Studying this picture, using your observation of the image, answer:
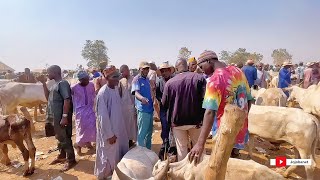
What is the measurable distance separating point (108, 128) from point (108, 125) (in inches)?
2.0

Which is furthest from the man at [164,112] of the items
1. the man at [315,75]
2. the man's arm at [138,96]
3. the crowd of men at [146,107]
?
the man at [315,75]

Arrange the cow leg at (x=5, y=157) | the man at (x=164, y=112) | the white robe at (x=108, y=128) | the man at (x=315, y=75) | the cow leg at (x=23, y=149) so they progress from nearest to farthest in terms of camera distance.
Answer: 1. the white robe at (x=108, y=128)
2. the man at (x=164, y=112)
3. the cow leg at (x=23, y=149)
4. the cow leg at (x=5, y=157)
5. the man at (x=315, y=75)

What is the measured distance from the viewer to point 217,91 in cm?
312

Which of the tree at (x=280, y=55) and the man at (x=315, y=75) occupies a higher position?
the tree at (x=280, y=55)

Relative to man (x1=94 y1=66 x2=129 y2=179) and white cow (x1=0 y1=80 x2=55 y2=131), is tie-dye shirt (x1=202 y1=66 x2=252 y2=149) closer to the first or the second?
man (x1=94 y1=66 x2=129 y2=179)

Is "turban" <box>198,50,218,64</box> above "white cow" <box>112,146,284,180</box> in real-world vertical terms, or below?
above

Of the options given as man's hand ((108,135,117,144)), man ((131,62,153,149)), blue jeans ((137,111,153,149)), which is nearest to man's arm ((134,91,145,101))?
man ((131,62,153,149))

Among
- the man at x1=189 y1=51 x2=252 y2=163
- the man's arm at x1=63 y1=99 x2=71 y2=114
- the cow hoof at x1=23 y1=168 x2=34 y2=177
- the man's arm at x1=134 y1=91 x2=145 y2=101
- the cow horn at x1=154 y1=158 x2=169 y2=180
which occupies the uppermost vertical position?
the man at x1=189 y1=51 x2=252 y2=163

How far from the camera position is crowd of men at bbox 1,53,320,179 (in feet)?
10.8

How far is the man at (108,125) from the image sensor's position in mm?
4805

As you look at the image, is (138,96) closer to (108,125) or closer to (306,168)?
(108,125)

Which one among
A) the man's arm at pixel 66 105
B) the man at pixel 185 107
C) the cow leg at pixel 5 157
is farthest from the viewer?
the cow leg at pixel 5 157

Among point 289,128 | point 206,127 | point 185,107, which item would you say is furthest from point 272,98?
point 206,127

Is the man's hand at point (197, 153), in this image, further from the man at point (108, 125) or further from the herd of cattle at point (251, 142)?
the man at point (108, 125)
